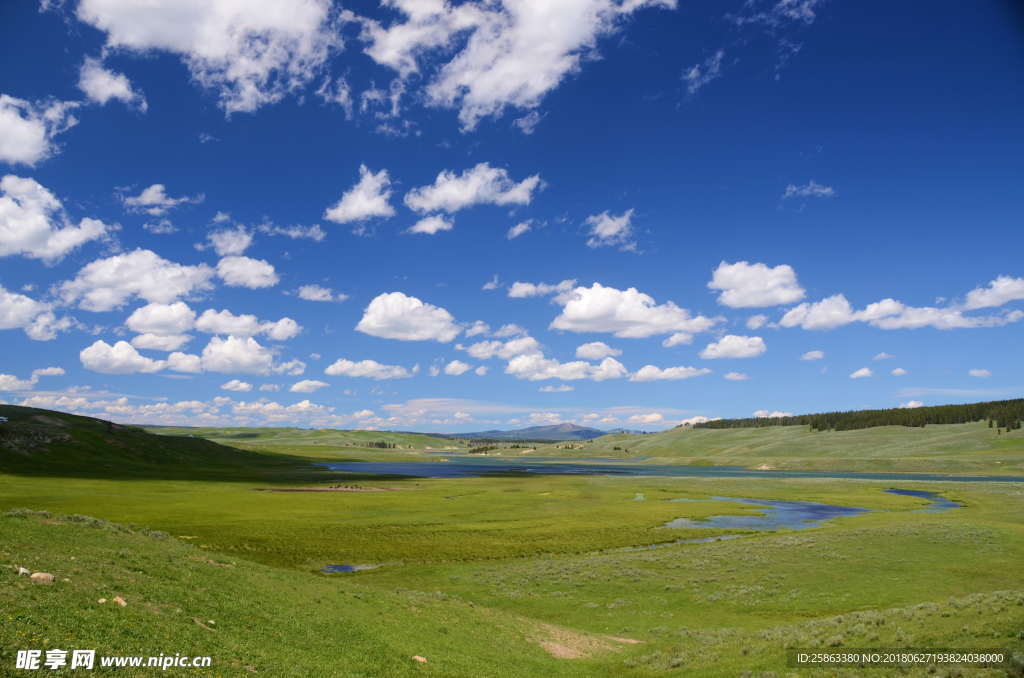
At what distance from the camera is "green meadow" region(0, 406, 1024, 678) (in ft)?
63.9

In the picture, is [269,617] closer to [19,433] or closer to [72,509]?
[72,509]

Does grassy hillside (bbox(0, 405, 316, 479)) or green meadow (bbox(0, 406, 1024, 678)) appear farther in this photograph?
grassy hillside (bbox(0, 405, 316, 479))

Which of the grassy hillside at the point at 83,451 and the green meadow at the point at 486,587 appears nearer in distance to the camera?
the green meadow at the point at 486,587

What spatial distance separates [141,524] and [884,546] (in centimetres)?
8094

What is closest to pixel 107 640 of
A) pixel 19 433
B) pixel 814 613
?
pixel 814 613

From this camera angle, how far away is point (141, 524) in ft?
204

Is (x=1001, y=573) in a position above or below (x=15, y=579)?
below

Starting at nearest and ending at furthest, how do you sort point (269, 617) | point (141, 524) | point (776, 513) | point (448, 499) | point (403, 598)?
1. point (269, 617)
2. point (403, 598)
3. point (141, 524)
4. point (776, 513)
5. point (448, 499)

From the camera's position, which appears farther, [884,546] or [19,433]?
[19,433]

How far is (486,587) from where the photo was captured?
43.9 m

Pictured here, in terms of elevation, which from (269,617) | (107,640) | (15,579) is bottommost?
(269,617)

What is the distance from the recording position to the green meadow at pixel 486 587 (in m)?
19.5

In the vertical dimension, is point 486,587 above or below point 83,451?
below

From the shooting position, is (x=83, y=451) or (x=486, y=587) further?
(x=83, y=451)
